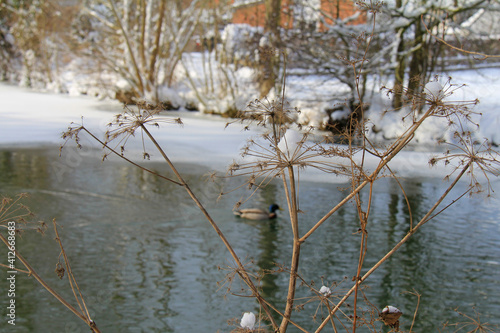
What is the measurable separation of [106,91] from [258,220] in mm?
15084

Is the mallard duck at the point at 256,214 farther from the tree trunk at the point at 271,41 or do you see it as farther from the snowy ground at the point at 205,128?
the tree trunk at the point at 271,41

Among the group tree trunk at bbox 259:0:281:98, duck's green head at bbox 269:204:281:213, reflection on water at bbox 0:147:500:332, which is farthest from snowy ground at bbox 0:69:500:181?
duck's green head at bbox 269:204:281:213

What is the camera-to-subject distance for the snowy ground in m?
12.0

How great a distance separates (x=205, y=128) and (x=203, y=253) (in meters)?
9.52

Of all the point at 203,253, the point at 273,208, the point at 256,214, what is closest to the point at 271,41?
the point at 273,208

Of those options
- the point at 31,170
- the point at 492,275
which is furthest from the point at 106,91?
the point at 492,275

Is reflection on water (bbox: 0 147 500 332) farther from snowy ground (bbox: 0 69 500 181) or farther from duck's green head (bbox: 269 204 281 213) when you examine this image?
snowy ground (bbox: 0 69 500 181)

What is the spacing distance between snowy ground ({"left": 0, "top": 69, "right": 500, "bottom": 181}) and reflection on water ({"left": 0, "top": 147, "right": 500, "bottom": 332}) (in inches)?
92.3

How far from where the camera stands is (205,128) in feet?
50.7

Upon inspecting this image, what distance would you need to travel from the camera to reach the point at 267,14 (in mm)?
17203

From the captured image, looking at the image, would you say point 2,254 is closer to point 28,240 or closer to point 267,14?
point 28,240

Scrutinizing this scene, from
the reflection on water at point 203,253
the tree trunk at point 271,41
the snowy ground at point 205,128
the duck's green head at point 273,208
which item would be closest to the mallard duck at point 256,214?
the duck's green head at point 273,208

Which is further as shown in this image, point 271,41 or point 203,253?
point 271,41

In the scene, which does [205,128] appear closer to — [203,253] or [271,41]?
[271,41]
